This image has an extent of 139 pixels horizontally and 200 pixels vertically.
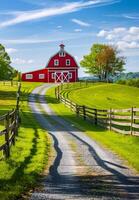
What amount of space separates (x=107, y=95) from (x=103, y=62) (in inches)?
1935

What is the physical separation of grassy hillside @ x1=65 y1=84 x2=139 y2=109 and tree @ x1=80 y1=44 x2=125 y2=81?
3334 cm

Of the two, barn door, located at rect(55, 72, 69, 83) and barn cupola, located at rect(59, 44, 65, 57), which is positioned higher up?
barn cupola, located at rect(59, 44, 65, 57)

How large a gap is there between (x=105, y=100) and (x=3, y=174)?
69.2m

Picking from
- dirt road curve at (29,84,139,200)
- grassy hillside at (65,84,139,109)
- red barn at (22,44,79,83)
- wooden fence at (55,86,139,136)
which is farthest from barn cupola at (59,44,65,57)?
dirt road curve at (29,84,139,200)

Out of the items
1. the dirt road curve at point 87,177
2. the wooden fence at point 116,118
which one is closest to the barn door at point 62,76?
the wooden fence at point 116,118

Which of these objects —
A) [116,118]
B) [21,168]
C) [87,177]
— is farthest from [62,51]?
[87,177]

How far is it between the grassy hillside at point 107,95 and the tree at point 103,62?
1313 inches

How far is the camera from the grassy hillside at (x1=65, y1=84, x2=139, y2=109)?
264 feet

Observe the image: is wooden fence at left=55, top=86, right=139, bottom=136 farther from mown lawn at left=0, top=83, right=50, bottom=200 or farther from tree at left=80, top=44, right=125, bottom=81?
tree at left=80, top=44, right=125, bottom=81

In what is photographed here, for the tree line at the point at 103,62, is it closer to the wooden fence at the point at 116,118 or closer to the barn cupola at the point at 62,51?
the barn cupola at the point at 62,51

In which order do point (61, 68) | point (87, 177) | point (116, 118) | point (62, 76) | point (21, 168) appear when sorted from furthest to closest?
point (62, 76)
point (61, 68)
point (116, 118)
point (21, 168)
point (87, 177)

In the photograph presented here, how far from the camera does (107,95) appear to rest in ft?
301

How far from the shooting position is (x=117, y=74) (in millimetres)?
149750

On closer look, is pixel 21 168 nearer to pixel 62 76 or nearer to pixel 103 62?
pixel 62 76
